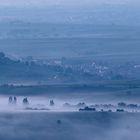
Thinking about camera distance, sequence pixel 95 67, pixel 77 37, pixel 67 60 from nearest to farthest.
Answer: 1. pixel 95 67
2. pixel 67 60
3. pixel 77 37

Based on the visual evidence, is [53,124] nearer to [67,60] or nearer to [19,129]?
[19,129]

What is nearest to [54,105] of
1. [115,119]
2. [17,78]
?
[115,119]

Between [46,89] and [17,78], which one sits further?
[17,78]

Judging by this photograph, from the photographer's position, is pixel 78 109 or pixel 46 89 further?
pixel 46 89

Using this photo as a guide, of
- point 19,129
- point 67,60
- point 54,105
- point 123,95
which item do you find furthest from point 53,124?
point 67,60

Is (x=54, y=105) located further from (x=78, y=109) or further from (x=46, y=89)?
(x=46, y=89)

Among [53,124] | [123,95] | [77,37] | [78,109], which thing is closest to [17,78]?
[123,95]

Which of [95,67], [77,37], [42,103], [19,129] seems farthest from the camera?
[77,37]

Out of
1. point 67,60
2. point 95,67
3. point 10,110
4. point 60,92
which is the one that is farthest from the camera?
point 67,60

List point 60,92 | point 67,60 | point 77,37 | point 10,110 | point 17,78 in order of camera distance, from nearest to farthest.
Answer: point 10,110, point 60,92, point 17,78, point 67,60, point 77,37
